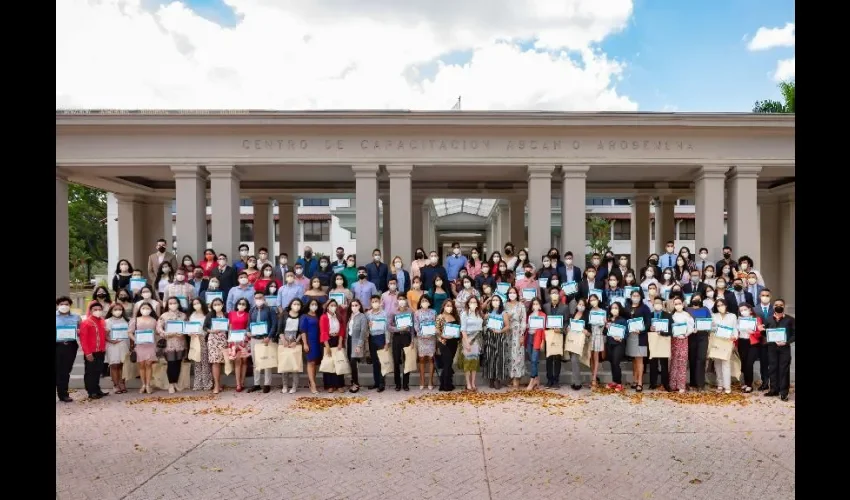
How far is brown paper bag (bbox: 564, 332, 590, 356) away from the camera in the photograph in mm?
9344

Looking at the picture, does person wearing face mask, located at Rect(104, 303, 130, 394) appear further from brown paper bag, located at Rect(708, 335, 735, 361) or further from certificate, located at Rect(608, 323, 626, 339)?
brown paper bag, located at Rect(708, 335, 735, 361)

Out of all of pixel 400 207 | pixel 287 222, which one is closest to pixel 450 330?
pixel 400 207

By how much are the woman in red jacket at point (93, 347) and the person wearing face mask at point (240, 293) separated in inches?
87.6

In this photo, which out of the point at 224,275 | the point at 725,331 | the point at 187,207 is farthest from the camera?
the point at 187,207

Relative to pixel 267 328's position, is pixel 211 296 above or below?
above

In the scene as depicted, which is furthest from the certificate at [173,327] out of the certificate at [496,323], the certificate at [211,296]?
the certificate at [496,323]

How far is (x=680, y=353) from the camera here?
9.24 m

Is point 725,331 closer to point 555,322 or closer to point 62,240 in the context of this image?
point 555,322

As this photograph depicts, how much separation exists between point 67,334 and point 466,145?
9998 mm

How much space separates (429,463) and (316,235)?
158ft

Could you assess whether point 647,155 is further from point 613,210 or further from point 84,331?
point 613,210

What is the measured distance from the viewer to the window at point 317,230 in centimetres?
5275
